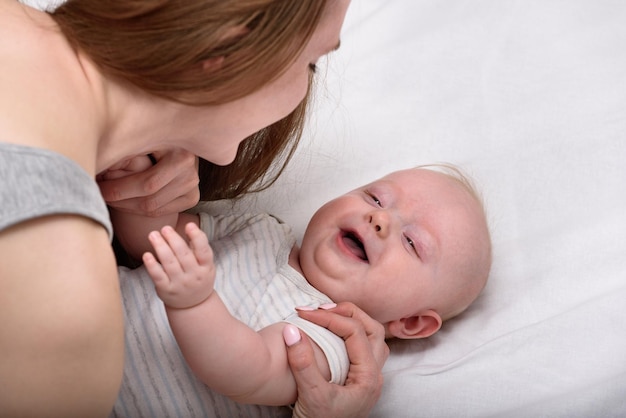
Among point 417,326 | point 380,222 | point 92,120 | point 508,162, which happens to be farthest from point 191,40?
point 508,162

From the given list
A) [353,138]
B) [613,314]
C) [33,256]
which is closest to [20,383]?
[33,256]

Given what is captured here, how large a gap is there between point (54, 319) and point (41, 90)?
236 mm

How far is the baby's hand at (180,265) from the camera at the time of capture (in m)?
1.06

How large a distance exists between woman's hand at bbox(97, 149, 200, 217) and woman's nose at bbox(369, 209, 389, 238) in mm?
303

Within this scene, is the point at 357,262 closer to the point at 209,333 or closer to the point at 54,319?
the point at 209,333

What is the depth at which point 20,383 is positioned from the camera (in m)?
0.83

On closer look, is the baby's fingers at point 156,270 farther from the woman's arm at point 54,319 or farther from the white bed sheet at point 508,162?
the white bed sheet at point 508,162

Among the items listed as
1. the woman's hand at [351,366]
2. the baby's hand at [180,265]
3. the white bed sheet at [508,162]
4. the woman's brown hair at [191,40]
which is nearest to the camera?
the woman's brown hair at [191,40]

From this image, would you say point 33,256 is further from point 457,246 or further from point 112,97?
point 457,246

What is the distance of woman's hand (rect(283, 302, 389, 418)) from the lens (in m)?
1.24

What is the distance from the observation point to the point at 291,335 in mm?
1253

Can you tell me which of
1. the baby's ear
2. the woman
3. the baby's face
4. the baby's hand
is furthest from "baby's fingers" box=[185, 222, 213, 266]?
the baby's ear

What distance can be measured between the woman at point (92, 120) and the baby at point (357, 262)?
0.25 m

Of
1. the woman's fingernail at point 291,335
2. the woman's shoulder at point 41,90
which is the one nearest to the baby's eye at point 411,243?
the woman's fingernail at point 291,335
